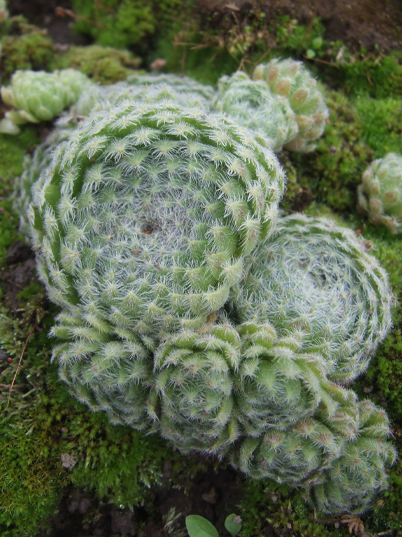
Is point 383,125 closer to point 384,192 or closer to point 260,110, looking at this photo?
point 384,192

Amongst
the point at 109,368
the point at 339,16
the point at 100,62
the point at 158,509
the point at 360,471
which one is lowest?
the point at 158,509

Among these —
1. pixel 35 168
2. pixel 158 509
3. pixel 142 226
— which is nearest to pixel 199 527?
pixel 158 509

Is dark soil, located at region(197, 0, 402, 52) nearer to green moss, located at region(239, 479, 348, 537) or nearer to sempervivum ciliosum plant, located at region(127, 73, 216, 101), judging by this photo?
sempervivum ciliosum plant, located at region(127, 73, 216, 101)

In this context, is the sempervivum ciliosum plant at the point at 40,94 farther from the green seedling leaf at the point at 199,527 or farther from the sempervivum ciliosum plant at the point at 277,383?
the green seedling leaf at the point at 199,527

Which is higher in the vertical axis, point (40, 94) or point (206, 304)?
point (40, 94)

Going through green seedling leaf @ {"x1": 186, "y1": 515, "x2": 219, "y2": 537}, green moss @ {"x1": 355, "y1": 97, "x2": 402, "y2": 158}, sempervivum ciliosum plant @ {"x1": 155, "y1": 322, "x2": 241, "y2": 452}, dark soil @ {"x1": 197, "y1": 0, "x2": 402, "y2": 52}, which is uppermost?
dark soil @ {"x1": 197, "y1": 0, "x2": 402, "y2": 52}

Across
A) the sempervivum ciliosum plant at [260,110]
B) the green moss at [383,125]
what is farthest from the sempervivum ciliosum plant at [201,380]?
the green moss at [383,125]

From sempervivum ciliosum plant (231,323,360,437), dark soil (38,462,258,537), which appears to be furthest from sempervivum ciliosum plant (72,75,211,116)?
dark soil (38,462,258,537)
